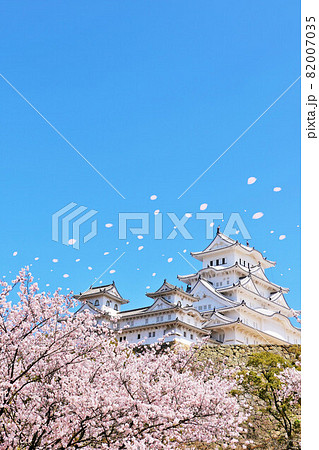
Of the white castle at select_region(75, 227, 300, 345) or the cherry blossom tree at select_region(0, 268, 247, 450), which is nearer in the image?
the cherry blossom tree at select_region(0, 268, 247, 450)

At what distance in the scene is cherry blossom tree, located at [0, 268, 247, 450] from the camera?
296 inches

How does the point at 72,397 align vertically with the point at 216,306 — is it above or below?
below

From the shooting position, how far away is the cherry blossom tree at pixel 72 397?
24.7ft

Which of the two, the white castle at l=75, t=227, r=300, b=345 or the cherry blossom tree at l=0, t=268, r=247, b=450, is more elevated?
the white castle at l=75, t=227, r=300, b=345

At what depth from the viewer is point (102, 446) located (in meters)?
7.63

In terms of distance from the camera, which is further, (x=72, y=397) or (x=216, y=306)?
(x=216, y=306)

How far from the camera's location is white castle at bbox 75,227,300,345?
108 ft

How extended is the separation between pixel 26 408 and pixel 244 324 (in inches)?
1230

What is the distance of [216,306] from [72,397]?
34.1m

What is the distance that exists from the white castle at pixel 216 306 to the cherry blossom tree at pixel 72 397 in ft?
69.2

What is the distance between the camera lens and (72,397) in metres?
7.25

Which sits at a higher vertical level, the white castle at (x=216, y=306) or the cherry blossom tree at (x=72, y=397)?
the white castle at (x=216, y=306)

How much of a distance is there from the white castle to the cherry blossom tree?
21107 millimetres
